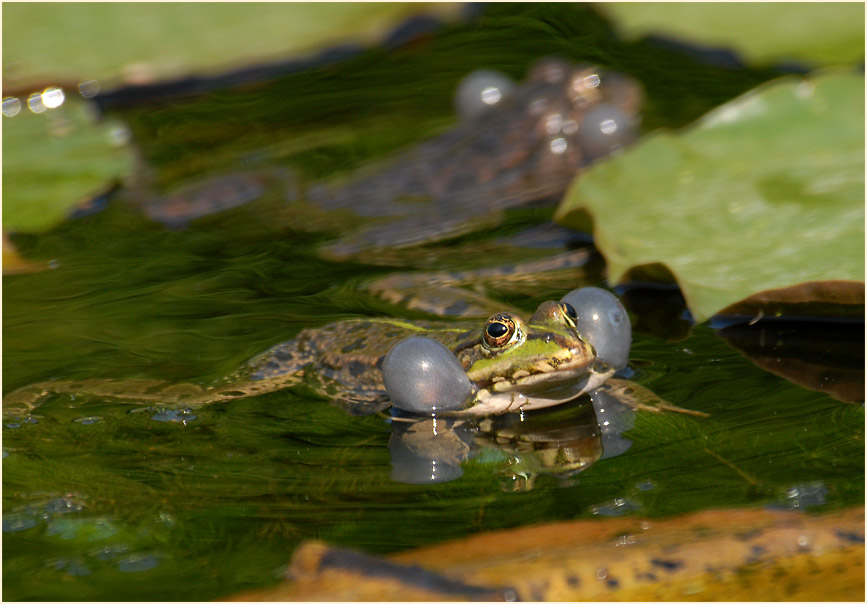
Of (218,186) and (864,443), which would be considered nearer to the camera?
(864,443)

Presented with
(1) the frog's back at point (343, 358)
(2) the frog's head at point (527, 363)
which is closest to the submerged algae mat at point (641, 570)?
(2) the frog's head at point (527, 363)

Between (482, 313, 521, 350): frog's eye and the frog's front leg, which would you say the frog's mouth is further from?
the frog's front leg

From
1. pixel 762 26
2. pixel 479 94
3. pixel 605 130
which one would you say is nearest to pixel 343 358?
pixel 605 130

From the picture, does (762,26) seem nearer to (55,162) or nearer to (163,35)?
(163,35)

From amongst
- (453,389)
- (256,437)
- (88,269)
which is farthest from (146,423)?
(88,269)

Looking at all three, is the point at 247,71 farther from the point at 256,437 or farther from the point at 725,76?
the point at 256,437
